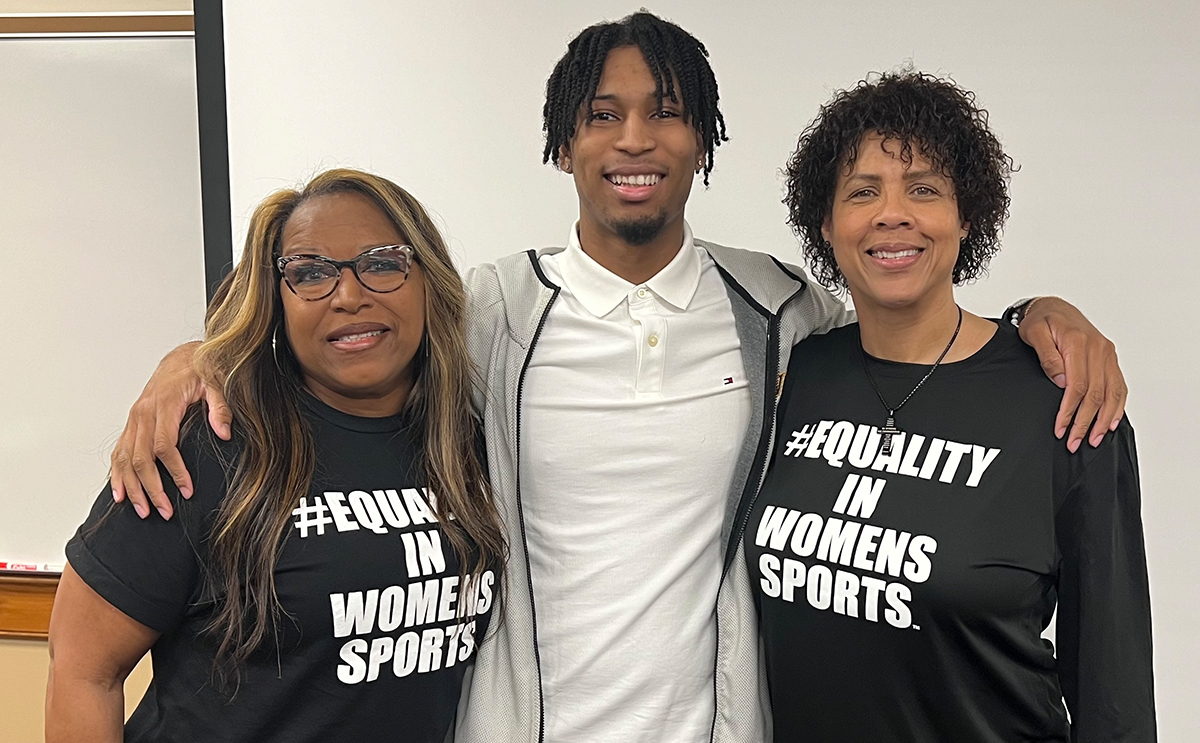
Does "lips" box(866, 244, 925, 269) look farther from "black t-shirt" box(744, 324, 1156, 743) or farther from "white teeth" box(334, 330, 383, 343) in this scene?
"white teeth" box(334, 330, 383, 343)

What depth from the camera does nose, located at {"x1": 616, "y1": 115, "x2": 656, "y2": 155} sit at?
1526 millimetres

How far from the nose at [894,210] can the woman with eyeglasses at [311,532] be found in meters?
0.66

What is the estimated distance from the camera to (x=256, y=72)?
2.14 meters

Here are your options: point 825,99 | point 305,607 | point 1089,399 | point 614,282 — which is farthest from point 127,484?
point 825,99

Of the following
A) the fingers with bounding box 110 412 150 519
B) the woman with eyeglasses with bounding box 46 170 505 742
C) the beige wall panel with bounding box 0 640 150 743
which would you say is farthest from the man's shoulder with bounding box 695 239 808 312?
the beige wall panel with bounding box 0 640 150 743

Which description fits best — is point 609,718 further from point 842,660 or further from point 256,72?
point 256,72

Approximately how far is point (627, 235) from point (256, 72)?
112 centimetres

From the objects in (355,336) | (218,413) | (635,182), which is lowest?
(218,413)

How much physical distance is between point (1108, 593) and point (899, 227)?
22.7 inches

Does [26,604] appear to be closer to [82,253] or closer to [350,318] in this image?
[82,253]

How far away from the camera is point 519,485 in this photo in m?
1.50

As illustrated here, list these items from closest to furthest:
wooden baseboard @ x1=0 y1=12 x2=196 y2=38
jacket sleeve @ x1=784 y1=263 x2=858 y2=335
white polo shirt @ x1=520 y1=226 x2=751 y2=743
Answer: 1. white polo shirt @ x1=520 y1=226 x2=751 y2=743
2. jacket sleeve @ x1=784 y1=263 x2=858 y2=335
3. wooden baseboard @ x1=0 y1=12 x2=196 y2=38

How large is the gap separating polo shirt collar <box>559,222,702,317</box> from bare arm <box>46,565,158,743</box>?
0.82 metres

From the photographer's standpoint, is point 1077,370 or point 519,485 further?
point 519,485
